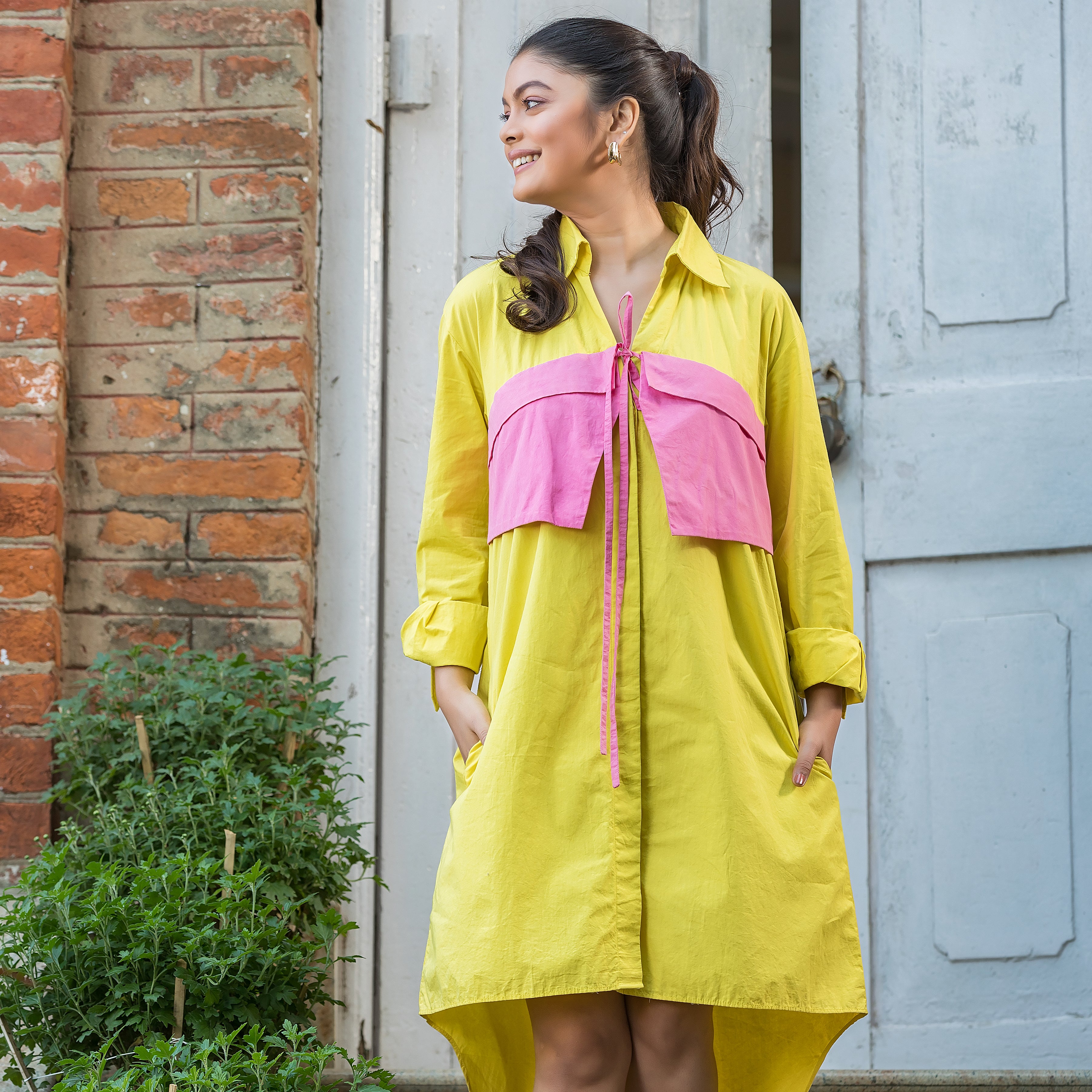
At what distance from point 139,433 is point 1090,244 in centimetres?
184

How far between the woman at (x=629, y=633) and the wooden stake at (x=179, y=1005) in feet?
1.20

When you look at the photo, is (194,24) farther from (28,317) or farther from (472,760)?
(472,760)

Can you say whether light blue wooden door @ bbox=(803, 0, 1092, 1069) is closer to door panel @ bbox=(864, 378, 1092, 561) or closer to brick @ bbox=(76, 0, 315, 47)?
door panel @ bbox=(864, 378, 1092, 561)

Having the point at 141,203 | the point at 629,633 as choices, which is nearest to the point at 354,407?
the point at 141,203

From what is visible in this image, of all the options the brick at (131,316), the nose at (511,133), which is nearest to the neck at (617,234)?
the nose at (511,133)

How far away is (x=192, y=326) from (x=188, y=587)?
1.62 ft

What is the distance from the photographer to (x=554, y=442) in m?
1.49

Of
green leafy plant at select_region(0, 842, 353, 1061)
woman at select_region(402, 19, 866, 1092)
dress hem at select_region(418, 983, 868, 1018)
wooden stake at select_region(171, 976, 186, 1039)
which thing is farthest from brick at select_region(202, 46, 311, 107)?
dress hem at select_region(418, 983, 868, 1018)

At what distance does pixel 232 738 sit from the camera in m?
2.02

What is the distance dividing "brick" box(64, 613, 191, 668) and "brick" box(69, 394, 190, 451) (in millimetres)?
318

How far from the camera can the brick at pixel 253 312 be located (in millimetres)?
2355

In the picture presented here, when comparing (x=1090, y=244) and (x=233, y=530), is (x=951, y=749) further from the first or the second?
(x=233, y=530)

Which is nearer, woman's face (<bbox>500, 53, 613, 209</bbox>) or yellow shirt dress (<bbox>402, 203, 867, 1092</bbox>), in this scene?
yellow shirt dress (<bbox>402, 203, 867, 1092</bbox>)

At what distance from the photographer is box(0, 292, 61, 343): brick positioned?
228 centimetres
